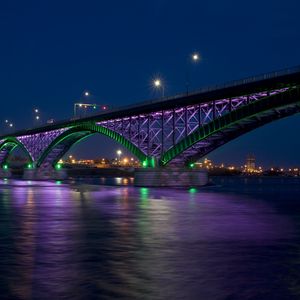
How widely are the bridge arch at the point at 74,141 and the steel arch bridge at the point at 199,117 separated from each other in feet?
0.62

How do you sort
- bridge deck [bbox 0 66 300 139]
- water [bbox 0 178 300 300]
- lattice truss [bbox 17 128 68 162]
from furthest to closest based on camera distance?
1. lattice truss [bbox 17 128 68 162]
2. bridge deck [bbox 0 66 300 139]
3. water [bbox 0 178 300 300]

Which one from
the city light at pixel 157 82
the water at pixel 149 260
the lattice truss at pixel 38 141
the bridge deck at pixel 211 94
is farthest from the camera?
the lattice truss at pixel 38 141

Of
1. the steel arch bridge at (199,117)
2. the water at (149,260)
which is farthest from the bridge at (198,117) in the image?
the water at (149,260)

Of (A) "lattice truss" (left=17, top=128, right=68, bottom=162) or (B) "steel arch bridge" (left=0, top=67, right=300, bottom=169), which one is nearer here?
(B) "steel arch bridge" (left=0, top=67, right=300, bottom=169)

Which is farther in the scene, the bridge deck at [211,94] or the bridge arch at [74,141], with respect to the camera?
the bridge arch at [74,141]

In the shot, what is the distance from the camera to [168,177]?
83062 mm

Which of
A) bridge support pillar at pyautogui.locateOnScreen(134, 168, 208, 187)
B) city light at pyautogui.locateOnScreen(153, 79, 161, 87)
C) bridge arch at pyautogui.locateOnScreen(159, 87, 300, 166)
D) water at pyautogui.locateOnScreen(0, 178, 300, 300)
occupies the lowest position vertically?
water at pyautogui.locateOnScreen(0, 178, 300, 300)

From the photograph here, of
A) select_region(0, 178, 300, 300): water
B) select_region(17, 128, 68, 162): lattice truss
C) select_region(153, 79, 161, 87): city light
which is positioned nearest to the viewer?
select_region(0, 178, 300, 300): water

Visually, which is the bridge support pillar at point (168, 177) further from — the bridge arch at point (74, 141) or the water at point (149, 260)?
the water at point (149, 260)

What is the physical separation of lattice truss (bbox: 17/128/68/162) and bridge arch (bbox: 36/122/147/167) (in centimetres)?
154

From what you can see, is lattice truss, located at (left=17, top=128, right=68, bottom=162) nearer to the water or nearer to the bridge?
the bridge

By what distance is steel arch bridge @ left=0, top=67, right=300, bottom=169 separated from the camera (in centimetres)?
6462

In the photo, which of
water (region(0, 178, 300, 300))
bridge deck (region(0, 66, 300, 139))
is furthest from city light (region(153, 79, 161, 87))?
water (region(0, 178, 300, 300))

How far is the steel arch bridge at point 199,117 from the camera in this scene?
64.6 meters
